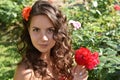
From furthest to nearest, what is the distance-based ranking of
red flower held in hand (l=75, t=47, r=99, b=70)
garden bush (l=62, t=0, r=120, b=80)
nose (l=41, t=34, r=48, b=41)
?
garden bush (l=62, t=0, r=120, b=80) → red flower held in hand (l=75, t=47, r=99, b=70) → nose (l=41, t=34, r=48, b=41)

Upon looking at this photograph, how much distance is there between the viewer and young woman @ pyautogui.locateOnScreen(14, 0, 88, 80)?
2.48 m

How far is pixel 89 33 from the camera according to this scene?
4188 millimetres

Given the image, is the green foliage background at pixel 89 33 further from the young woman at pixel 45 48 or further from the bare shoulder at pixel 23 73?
the bare shoulder at pixel 23 73

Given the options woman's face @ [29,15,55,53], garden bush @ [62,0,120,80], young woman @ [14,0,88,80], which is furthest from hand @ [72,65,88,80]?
garden bush @ [62,0,120,80]

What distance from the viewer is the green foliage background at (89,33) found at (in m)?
3.14

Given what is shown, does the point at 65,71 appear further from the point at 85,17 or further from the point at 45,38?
the point at 85,17

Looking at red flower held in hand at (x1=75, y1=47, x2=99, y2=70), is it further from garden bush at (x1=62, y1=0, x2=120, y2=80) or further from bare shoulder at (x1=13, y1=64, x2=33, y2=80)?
garden bush at (x1=62, y1=0, x2=120, y2=80)

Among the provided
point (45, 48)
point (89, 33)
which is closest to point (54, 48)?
point (45, 48)

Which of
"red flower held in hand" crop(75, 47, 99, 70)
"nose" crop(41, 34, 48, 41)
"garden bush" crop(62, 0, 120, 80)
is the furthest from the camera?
"garden bush" crop(62, 0, 120, 80)

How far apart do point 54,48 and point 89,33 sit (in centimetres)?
150

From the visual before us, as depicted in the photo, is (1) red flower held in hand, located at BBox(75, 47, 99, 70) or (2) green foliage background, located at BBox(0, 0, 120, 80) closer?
(1) red flower held in hand, located at BBox(75, 47, 99, 70)

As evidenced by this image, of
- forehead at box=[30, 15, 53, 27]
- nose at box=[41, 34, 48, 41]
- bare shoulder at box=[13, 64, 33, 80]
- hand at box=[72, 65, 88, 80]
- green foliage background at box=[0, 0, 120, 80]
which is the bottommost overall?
green foliage background at box=[0, 0, 120, 80]

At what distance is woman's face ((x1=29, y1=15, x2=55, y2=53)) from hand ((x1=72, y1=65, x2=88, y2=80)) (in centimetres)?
29

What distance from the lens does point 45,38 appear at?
8.02 ft
